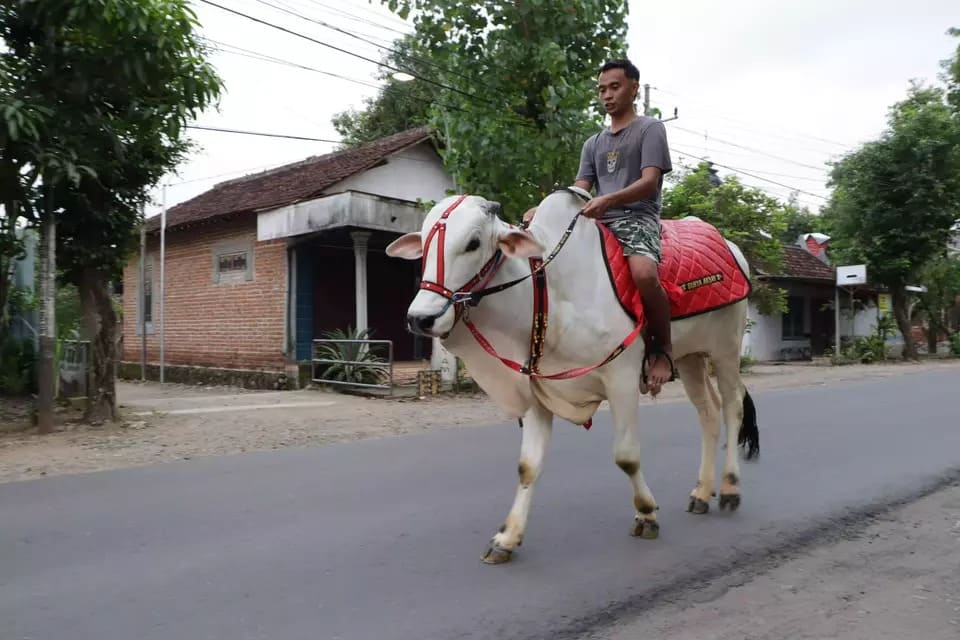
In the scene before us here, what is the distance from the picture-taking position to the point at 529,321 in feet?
11.5

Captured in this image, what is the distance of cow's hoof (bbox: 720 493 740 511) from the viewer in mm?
4715

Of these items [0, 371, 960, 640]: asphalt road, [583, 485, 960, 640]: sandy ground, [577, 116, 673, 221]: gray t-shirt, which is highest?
[577, 116, 673, 221]: gray t-shirt

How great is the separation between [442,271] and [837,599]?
7.44 feet

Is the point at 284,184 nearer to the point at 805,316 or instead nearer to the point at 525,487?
the point at 525,487

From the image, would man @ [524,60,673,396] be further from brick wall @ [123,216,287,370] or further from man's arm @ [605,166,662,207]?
brick wall @ [123,216,287,370]

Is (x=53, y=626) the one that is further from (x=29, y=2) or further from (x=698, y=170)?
(x=698, y=170)

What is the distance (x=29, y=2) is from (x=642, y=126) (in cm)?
651

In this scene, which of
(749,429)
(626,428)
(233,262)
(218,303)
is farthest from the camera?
(218,303)

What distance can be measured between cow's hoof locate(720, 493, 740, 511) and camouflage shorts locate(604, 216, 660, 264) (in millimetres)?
1719

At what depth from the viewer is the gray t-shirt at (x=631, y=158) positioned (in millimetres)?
3957

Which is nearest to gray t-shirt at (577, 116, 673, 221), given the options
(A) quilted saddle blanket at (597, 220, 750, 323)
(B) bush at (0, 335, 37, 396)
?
(A) quilted saddle blanket at (597, 220, 750, 323)

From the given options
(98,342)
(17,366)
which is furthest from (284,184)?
(98,342)

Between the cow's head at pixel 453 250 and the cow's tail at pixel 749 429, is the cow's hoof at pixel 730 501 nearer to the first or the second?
the cow's tail at pixel 749 429

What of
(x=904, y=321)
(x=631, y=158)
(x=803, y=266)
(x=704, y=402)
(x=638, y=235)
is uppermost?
(x=803, y=266)
